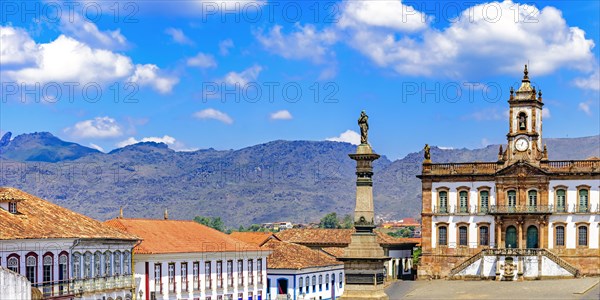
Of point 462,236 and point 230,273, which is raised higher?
point 462,236

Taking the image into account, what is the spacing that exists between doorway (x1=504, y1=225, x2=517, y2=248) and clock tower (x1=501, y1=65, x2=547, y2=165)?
→ 16.3ft

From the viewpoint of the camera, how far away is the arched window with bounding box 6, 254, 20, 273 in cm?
4628

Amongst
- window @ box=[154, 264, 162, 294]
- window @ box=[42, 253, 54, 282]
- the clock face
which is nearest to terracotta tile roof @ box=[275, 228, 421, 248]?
the clock face

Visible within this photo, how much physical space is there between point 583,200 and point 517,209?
4.77 meters

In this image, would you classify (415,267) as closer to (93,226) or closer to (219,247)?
(219,247)

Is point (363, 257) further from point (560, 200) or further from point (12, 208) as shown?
point (560, 200)

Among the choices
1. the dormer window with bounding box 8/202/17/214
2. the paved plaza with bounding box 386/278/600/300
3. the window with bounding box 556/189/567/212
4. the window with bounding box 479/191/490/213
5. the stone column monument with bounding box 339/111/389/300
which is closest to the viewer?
the stone column monument with bounding box 339/111/389/300

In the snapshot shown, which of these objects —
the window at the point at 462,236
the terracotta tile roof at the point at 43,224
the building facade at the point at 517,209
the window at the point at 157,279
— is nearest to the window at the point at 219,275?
the window at the point at 157,279

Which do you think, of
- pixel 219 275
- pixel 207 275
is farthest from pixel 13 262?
pixel 219 275

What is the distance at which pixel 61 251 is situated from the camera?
50906 mm

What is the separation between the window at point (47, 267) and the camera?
1937 inches

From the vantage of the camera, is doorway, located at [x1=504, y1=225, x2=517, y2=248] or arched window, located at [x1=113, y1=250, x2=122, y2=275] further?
doorway, located at [x1=504, y1=225, x2=517, y2=248]

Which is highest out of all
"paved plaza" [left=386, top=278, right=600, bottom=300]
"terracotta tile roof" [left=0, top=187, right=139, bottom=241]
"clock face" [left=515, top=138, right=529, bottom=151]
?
"clock face" [left=515, top=138, right=529, bottom=151]

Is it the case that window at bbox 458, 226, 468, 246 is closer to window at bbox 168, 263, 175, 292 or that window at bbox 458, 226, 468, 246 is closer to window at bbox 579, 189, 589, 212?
window at bbox 579, 189, 589, 212
